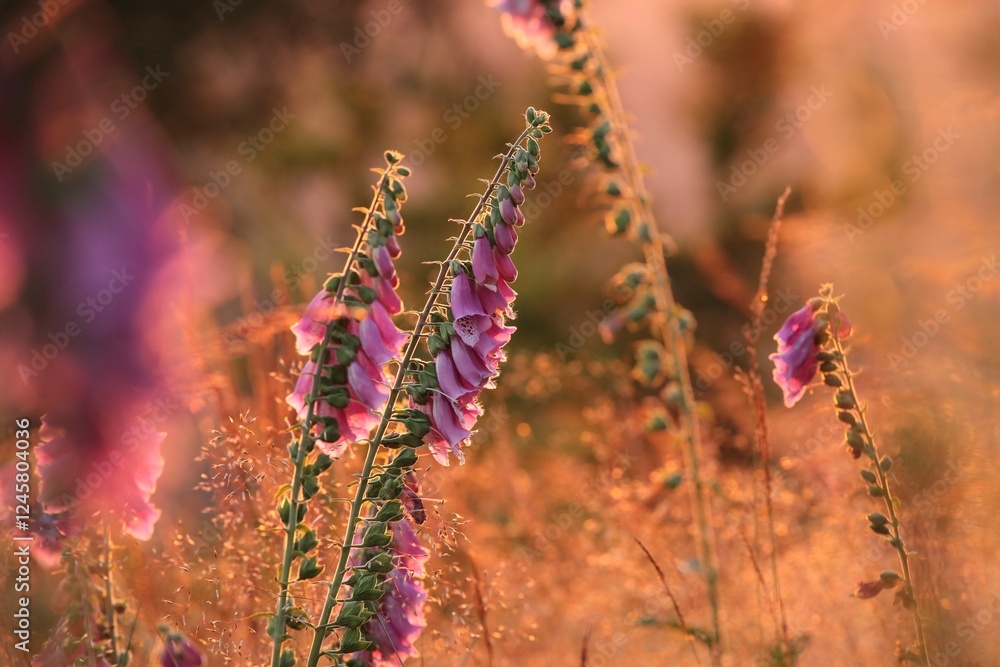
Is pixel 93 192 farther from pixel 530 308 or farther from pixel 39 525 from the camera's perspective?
pixel 530 308

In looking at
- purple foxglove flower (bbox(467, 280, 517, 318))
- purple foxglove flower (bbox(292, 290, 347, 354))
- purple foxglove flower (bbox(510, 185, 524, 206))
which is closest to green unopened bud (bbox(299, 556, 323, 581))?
purple foxglove flower (bbox(292, 290, 347, 354))

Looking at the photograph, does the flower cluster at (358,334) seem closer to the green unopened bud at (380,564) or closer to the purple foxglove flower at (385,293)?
the purple foxglove flower at (385,293)

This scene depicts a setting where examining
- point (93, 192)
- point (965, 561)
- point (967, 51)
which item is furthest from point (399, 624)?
point (967, 51)

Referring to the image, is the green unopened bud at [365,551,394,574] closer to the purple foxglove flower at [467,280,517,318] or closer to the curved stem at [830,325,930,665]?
the purple foxglove flower at [467,280,517,318]

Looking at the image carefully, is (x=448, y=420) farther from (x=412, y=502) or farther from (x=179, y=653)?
(x=179, y=653)

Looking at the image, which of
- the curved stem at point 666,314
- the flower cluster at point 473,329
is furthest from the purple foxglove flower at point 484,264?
the curved stem at point 666,314

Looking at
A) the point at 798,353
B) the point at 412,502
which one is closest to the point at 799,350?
the point at 798,353
